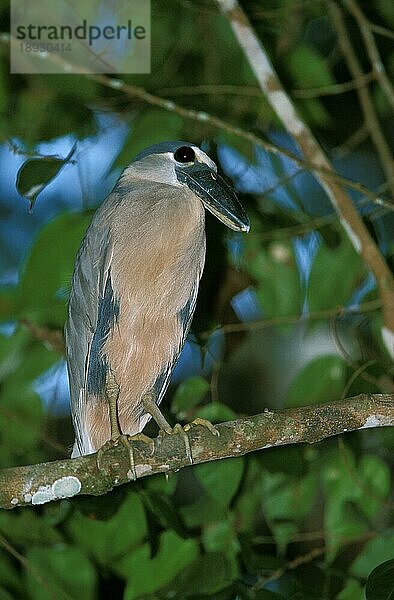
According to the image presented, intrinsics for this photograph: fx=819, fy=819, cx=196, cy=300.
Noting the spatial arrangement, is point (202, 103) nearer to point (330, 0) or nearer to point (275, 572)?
point (330, 0)

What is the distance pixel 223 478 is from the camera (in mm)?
1917

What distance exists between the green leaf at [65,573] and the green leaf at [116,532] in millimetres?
92

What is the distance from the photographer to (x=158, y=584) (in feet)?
5.90

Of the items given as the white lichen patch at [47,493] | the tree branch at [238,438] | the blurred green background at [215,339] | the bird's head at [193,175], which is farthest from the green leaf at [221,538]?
the bird's head at [193,175]

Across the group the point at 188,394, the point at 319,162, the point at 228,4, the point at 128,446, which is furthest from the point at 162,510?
the point at 228,4

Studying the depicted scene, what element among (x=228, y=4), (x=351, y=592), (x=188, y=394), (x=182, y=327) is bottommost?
(x=351, y=592)

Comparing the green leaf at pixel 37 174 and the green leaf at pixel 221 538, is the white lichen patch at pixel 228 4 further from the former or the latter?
the green leaf at pixel 221 538

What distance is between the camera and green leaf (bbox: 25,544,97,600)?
5.92 feet

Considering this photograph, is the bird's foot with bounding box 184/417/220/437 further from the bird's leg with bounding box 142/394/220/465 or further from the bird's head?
the bird's head

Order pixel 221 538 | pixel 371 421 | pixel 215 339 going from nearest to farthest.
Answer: pixel 371 421
pixel 221 538
pixel 215 339

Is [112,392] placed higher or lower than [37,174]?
lower

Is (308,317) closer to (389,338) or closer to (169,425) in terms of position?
(389,338)

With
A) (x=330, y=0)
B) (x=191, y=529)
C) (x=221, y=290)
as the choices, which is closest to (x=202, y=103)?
(x=330, y=0)

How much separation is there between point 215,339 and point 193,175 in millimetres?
756
